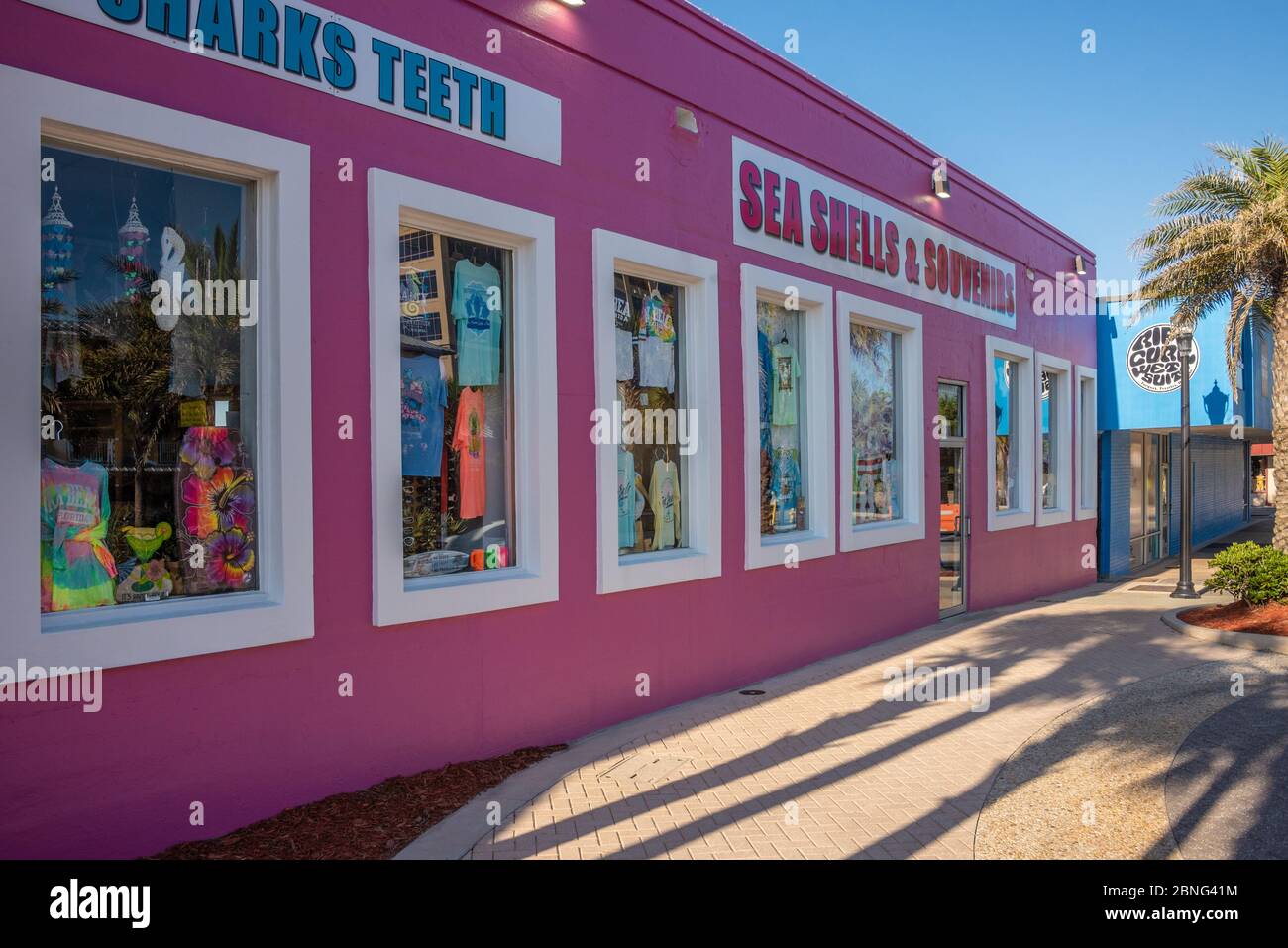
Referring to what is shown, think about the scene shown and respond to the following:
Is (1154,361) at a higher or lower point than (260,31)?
lower

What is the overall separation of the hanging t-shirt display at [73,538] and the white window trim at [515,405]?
1.40 meters

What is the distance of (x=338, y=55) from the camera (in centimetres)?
555

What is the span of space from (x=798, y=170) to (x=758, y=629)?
4.45 m

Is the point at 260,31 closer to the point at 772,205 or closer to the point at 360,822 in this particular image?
the point at 360,822

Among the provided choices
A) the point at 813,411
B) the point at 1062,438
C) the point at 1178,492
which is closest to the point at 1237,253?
the point at 1062,438

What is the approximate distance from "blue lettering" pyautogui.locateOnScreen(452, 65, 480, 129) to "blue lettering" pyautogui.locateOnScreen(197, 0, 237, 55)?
1486 mm

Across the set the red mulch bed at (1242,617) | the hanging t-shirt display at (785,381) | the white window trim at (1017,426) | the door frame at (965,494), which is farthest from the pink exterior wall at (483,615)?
the red mulch bed at (1242,617)

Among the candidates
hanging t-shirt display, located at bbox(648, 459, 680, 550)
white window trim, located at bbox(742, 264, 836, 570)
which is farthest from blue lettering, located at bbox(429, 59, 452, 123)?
white window trim, located at bbox(742, 264, 836, 570)

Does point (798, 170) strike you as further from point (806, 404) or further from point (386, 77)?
point (386, 77)

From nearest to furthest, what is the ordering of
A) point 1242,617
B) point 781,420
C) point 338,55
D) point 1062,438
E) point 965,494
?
point 338,55
point 781,420
point 1242,617
point 965,494
point 1062,438

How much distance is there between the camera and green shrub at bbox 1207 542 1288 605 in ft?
37.3

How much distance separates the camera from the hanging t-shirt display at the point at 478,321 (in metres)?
6.55

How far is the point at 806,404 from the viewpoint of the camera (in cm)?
998

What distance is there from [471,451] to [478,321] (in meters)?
0.87
